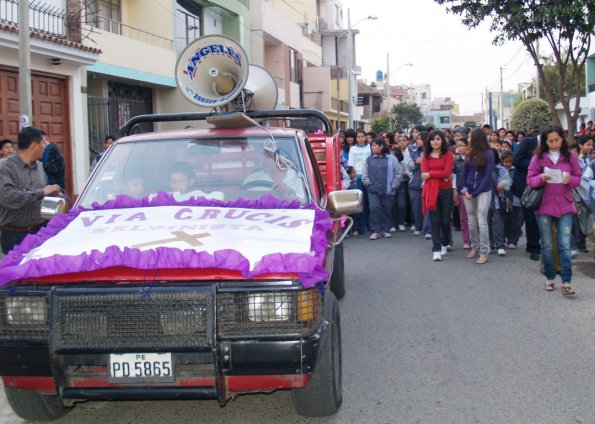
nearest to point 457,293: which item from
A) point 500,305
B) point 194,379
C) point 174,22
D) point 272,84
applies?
point 500,305

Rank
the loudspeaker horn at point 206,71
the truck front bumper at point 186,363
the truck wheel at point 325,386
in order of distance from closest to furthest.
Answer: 1. the truck front bumper at point 186,363
2. the truck wheel at point 325,386
3. the loudspeaker horn at point 206,71

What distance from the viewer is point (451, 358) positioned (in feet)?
19.0

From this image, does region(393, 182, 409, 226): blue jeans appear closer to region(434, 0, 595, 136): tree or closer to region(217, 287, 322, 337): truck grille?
region(434, 0, 595, 136): tree

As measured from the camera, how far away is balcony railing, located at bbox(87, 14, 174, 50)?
19.8m

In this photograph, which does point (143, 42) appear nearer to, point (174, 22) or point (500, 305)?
point (174, 22)

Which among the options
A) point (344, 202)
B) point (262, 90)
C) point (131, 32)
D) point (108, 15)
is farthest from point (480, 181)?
point (131, 32)

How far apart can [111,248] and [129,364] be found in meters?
0.63

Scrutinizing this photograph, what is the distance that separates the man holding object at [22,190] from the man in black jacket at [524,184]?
6.78 m

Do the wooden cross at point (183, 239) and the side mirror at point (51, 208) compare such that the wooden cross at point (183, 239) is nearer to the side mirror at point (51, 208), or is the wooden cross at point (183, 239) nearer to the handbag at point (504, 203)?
the side mirror at point (51, 208)

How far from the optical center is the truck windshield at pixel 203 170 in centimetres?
510

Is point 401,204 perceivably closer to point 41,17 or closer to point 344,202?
point 344,202

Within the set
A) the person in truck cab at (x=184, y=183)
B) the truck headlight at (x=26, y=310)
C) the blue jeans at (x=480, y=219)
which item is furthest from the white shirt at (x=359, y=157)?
the truck headlight at (x=26, y=310)

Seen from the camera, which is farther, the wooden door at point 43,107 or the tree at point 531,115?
the tree at point 531,115

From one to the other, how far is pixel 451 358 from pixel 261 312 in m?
2.57
